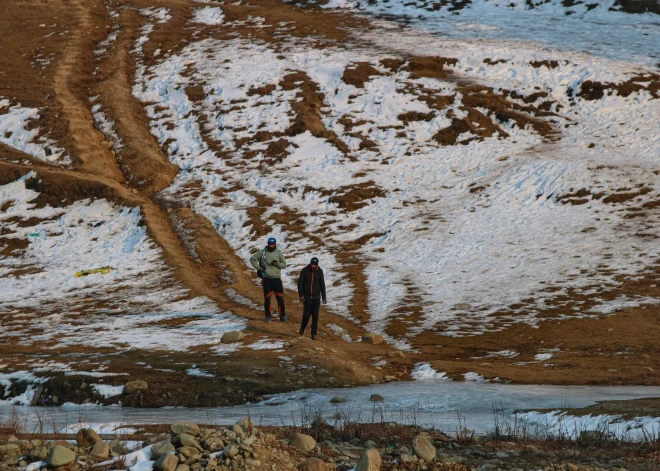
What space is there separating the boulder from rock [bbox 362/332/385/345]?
13.0 m

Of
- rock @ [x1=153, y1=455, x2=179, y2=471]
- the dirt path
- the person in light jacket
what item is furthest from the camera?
the dirt path

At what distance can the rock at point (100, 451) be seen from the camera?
7.45 meters

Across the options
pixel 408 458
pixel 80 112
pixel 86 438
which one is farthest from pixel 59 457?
pixel 80 112

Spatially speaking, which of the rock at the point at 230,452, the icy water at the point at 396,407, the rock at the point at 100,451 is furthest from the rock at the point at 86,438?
the icy water at the point at 396,407

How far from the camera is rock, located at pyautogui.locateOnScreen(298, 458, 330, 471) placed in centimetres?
723

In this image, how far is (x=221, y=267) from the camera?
29969 millimetres

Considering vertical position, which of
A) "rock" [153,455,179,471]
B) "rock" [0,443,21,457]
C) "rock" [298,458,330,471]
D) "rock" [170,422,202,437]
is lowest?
"rock" [298,458,330,471]

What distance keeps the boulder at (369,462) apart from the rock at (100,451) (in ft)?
9.60

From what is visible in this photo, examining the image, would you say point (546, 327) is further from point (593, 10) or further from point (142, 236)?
point (593, 10)

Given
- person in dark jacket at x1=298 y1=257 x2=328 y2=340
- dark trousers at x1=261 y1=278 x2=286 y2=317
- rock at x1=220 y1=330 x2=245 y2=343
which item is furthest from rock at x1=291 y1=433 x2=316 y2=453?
dark trousers at x1=261 y1=278 x2=286 y2=317

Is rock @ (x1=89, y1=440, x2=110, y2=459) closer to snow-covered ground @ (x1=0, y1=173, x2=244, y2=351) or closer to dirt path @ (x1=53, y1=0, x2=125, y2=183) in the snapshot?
snow-covered ground @ (x1=0, y1=173, x2=244, y2=351)

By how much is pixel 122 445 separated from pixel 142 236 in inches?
1048

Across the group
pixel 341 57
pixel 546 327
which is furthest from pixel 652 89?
pixel 546 327

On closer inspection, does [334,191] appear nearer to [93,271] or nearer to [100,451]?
[93,271]
